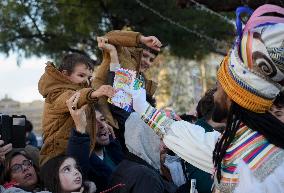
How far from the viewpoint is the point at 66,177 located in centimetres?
359

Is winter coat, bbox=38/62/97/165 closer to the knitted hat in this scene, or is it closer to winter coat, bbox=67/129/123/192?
winter coat, bbox=67/129/123/192

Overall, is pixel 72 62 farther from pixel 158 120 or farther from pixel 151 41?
pixel 158 120

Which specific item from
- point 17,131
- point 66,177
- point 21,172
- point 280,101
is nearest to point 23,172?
point 21,172

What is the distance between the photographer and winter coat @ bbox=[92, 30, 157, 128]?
3493mm

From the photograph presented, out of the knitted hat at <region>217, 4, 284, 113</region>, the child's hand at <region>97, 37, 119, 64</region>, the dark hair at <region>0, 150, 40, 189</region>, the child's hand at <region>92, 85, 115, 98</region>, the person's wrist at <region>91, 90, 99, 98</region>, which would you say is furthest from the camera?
the dark hair at <region>0, 150, 40, 189</region>

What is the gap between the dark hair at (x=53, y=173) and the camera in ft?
11.8

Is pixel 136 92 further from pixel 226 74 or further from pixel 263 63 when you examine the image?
pixel 263 63

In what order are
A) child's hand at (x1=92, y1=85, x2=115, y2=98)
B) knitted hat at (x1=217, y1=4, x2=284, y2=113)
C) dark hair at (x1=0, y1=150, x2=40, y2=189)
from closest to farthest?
knitted hat at (x1=217, y1=4, x2=284, y2=113)
child's hand at (x1=92, y1=85, x2=115, y2=98)
dark hair at (x1=0, y1=150, x2=40, y2=189)

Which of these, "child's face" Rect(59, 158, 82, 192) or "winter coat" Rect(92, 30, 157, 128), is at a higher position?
"winter coat" Rect(92, 30, 157, 128)

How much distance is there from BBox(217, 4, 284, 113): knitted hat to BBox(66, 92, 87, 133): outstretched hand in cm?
125

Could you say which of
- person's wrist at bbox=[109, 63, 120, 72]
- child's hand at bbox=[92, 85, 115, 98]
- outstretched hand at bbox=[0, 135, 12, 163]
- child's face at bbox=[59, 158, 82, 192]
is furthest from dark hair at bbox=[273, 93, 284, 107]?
outstretched hand at bbox=[0, 135, 12, 163]

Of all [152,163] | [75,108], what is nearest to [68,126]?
[75,108]

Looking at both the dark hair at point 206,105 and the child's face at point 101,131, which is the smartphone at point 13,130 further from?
the dark hair at point 206,105

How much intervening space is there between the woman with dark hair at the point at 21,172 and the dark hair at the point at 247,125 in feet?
6.30
